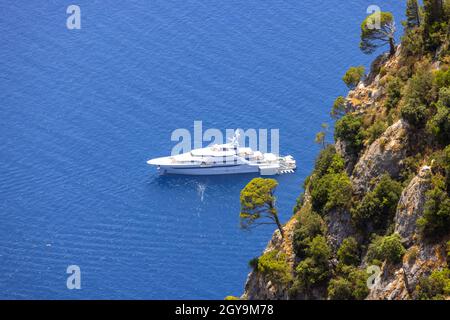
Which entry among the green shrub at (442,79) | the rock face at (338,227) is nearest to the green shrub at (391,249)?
the rock face at (338,227)

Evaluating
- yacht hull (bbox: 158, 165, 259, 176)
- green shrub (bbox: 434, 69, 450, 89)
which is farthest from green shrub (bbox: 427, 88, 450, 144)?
yacht hull (bbox: 158, 165, 259, 176)

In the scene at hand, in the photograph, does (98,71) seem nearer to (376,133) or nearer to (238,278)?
(238,278)

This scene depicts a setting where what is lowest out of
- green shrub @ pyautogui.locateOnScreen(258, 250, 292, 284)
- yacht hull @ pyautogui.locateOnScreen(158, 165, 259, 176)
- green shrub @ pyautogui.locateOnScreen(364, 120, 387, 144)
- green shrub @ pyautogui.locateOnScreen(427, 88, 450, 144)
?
green shrub @ pyautogui.locateOnScreen(258, 250, 292, 284)

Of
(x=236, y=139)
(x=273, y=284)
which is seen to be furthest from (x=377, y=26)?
(x=236, y=139)

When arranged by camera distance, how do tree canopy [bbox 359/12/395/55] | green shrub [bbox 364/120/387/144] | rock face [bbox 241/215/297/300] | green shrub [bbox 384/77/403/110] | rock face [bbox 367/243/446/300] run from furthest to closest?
tree canopy [bbox 359/12/395/55]
rock face [bbox 241/215/297/300]
green shrub [bbox 384/77/403/110]
green shrub [bbox 364/120/387/144]
rock face [bbox 367/243/446/300]

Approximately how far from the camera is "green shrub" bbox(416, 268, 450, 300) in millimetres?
50644

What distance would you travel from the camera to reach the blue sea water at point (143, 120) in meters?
107

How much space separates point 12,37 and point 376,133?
99.4 m

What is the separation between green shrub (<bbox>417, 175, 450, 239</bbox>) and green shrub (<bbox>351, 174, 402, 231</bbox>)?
5448 millimetres

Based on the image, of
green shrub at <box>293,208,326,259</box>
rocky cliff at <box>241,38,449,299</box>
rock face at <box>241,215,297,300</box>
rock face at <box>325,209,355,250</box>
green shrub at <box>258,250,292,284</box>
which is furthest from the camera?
rock face at <box>241,215,297,300</box>

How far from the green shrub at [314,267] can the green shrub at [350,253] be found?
128 centimetres

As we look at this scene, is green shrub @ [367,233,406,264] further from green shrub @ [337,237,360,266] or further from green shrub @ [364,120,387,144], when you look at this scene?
green shrub @ [364,120,387,144]

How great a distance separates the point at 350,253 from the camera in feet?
205

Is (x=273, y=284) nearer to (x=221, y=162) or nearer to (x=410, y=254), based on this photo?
(x=410, y=254)
